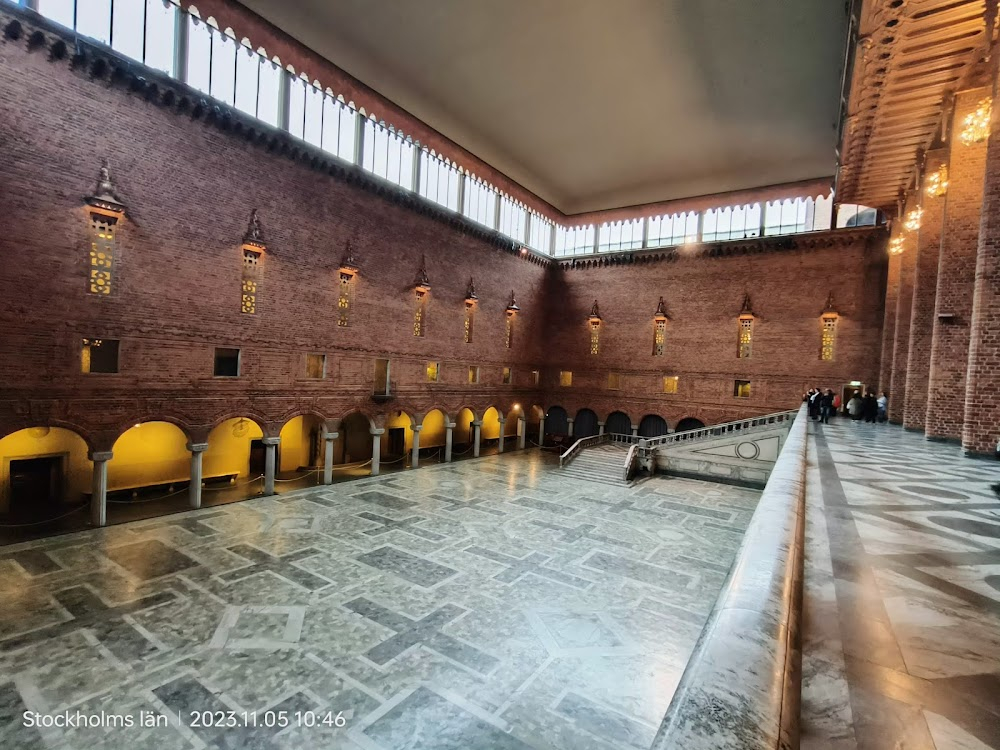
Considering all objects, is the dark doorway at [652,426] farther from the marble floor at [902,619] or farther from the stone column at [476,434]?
the marble floor at [902,619]

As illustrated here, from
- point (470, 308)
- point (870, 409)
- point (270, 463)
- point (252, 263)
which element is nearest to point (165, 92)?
point (252, 263)

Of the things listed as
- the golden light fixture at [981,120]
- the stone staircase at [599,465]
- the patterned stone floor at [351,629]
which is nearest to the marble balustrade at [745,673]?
the patterned stone floor at [351,629]

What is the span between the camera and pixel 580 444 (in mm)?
24469

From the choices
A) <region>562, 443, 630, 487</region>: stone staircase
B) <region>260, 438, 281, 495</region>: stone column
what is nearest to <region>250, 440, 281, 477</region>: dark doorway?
<region>260, 438, 281, 495</region>: stone column

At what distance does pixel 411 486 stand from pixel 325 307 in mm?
7296

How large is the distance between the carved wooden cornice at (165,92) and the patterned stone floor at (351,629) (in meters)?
11.3

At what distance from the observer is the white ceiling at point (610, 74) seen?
14422mm

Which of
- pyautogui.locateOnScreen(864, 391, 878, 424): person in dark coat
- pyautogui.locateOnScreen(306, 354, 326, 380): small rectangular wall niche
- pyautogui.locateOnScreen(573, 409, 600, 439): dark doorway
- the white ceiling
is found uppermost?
the white ceiling

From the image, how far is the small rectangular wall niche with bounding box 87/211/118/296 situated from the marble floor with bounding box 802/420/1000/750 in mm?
15552

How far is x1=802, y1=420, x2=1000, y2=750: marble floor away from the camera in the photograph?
1978mm

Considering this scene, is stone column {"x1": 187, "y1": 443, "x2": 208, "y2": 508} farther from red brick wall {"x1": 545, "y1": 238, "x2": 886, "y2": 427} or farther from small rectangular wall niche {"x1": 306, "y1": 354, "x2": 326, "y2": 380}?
red brick wall {"x1": 545, "y1": 238, "x2": 886, "y2": 427}

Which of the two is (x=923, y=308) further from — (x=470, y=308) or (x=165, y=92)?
Result: (x=165, y=92)

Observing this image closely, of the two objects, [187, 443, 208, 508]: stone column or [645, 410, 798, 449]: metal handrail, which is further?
[645, 410, 798, 449]: metal handrail

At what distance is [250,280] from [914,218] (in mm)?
20305
